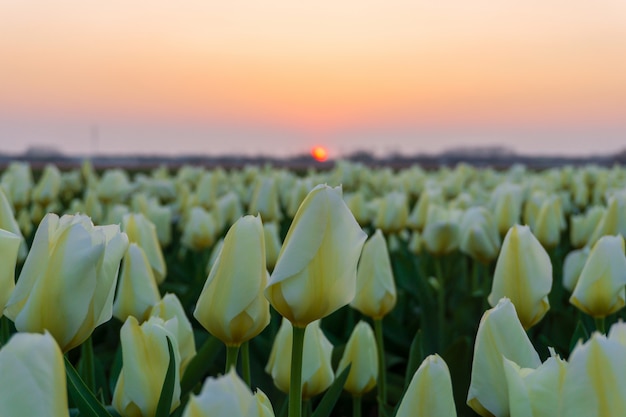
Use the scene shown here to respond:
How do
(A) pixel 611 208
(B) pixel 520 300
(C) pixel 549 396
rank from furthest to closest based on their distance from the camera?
(A) pixel 611 208
(B) pixel 520 300
(C) pixel 549 396

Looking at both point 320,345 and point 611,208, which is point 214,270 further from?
point 611,208

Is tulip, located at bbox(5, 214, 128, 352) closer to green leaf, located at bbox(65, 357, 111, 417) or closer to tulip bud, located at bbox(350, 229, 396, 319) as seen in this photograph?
green leaf, located at bbox(65, 357, 111, 417)

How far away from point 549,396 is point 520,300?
777 millimetres

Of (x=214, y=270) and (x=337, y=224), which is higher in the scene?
(x=337, y=224)

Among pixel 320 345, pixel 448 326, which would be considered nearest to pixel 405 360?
pixel 448 326

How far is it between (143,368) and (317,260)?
0.43 meters

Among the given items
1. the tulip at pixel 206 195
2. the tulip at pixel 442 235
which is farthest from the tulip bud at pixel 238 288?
the tulip at pixel 206 195

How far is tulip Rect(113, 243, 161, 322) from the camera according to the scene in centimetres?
193

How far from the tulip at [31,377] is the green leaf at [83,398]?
1.22 ft

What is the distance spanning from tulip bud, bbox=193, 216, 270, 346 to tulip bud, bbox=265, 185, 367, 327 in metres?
0.09

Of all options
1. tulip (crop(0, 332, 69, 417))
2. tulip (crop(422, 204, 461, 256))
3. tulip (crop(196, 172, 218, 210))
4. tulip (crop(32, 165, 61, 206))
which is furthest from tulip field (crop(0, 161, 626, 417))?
tulip (crop(32, 165, 61, 206))

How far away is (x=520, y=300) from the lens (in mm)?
1783

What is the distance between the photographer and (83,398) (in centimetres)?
128

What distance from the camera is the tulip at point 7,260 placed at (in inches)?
49.9
